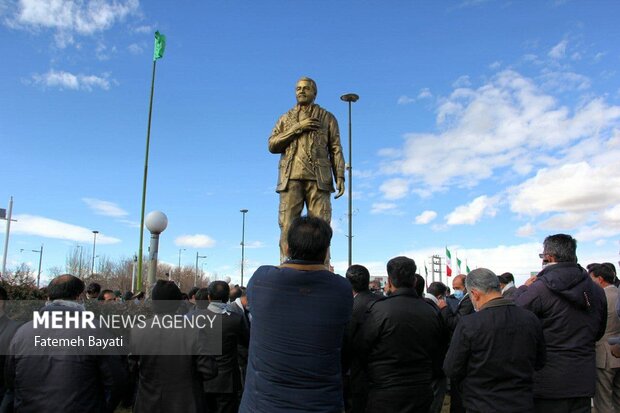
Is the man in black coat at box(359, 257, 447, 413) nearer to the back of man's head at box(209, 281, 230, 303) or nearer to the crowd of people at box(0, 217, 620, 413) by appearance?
the crowd of people at box(0, 217, 620, 413)

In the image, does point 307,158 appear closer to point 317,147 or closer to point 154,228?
point 317,147

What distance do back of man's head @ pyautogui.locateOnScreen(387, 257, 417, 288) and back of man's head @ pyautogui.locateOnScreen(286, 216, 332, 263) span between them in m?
1.32

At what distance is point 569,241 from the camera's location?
4547mm

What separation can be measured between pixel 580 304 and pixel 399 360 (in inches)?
68.2

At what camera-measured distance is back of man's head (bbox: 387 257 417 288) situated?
14.2 ft

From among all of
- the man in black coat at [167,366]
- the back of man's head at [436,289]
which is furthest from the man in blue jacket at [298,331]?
the back of man's head at [436,289]

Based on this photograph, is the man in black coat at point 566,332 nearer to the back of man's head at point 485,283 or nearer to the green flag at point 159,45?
the back of man's head at point 485,283

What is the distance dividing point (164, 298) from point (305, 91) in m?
4.26

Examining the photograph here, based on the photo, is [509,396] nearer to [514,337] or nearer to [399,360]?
[514,337]

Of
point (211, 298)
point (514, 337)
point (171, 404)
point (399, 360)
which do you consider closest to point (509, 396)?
point (514, 337)

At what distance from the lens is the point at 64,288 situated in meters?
4.46

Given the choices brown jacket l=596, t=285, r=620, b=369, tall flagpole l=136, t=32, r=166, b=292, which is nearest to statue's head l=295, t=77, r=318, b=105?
brown jacket l=596, t=285, r=620, b=369

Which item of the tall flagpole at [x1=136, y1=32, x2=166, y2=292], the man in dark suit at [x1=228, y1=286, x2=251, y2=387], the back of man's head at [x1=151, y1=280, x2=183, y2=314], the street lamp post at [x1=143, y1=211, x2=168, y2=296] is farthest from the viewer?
the tall flagpole at [x1=136, y1=32, x2=166, y2=292]

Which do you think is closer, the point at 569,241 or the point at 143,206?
the point at 569,241
